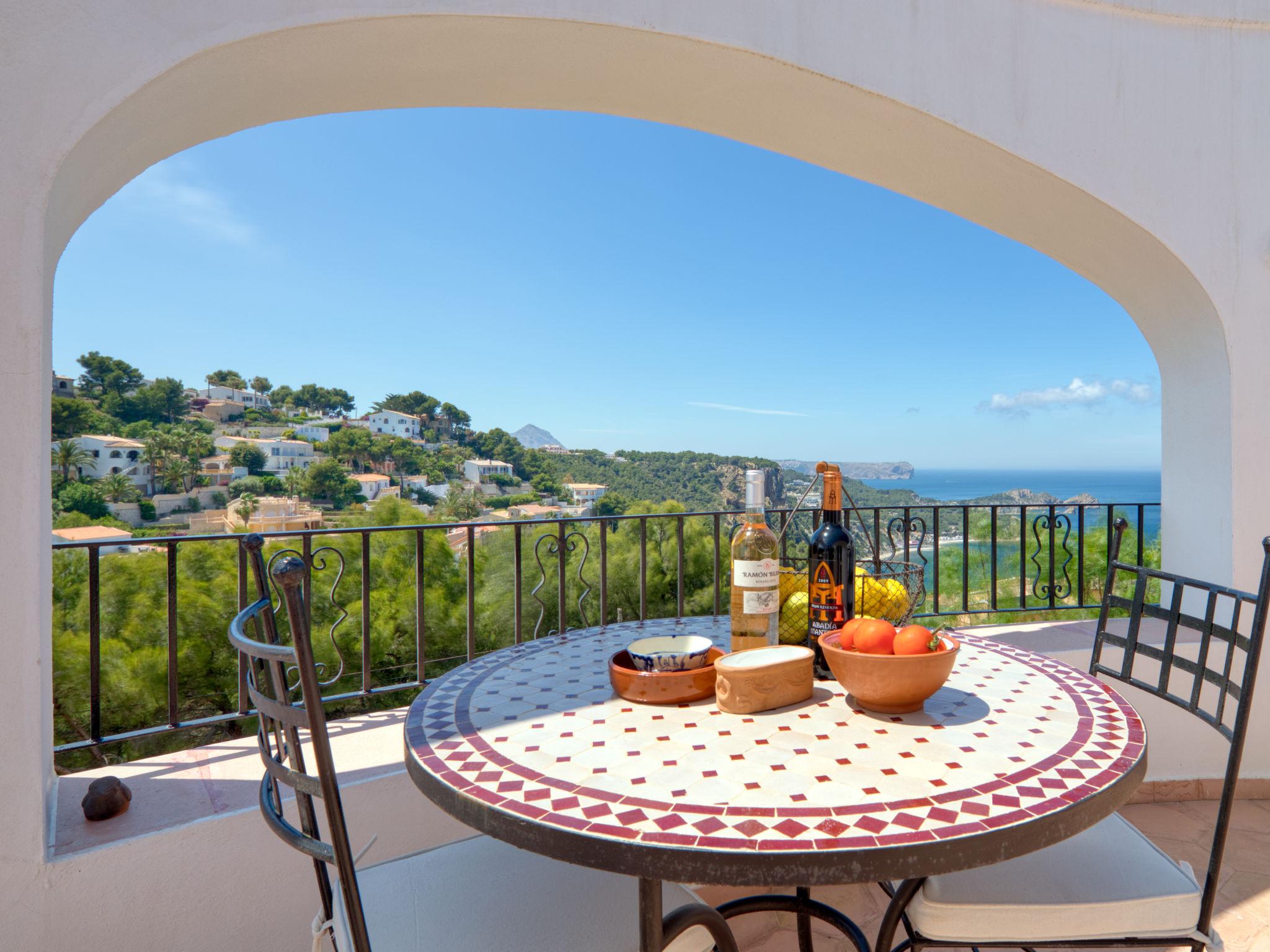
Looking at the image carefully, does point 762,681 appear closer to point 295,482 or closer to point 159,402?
point 295,482

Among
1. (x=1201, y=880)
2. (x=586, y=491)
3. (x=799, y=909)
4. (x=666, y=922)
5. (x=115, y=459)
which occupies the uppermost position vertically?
(x=115, y=459)

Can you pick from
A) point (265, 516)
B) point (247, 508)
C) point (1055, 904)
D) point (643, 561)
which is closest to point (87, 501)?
point (247, 508)

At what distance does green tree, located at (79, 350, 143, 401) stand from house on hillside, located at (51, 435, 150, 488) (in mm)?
1750

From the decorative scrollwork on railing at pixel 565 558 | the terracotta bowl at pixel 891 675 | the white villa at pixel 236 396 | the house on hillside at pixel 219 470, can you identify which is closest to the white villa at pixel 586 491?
the house on hillside at pixel 219 470

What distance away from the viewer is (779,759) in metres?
0.83

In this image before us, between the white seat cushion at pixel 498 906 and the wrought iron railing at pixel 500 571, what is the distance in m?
0.46

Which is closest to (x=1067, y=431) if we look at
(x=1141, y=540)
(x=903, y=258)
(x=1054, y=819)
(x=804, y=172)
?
(x=903, y=258)

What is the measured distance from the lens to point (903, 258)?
90.6ft

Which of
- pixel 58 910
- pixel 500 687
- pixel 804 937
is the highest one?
pixel 500 687

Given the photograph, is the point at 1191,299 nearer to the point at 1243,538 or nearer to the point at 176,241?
the point at 1243,538

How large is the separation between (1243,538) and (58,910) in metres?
3.70

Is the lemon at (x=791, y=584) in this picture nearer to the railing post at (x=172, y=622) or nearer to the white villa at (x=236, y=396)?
the railing post at (x=172, y=622)

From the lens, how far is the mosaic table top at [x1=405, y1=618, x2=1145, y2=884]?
2.17 ft

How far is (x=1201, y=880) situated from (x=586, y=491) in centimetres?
1437
